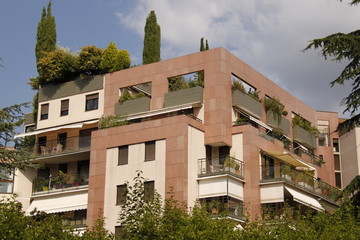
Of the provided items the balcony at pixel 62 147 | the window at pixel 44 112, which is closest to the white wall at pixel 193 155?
the balcony at pixel 62 147

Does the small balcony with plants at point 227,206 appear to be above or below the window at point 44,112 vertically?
below

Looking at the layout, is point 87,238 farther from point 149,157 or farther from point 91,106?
point 91,106

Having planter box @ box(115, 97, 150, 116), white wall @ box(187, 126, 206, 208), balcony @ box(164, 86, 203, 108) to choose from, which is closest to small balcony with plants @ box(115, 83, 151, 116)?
planter box @ box(115, 97, 150, 116)

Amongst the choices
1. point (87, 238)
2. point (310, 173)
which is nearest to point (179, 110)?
point (310, 173)

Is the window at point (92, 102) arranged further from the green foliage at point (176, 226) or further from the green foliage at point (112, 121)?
the green foliage at point (176, 226)

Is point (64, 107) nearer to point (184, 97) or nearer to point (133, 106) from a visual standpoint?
point (133, 106)

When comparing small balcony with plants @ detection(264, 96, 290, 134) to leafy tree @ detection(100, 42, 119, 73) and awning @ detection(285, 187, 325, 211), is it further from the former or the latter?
leafy tree @ detection(100, 42, 119, 73)

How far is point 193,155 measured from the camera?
1777 inches

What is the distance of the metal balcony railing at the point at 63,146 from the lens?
49656 millimetres

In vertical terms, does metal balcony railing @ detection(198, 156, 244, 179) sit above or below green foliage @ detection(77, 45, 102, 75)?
below

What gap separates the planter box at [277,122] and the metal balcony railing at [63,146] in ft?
39.4

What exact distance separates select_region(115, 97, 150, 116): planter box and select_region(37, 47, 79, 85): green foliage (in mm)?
5140

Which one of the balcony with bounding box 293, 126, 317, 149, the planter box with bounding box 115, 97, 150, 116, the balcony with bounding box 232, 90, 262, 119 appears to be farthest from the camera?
the balcony with bounding box 293, 126, 317, 149

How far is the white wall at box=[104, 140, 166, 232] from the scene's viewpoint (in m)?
44.9
